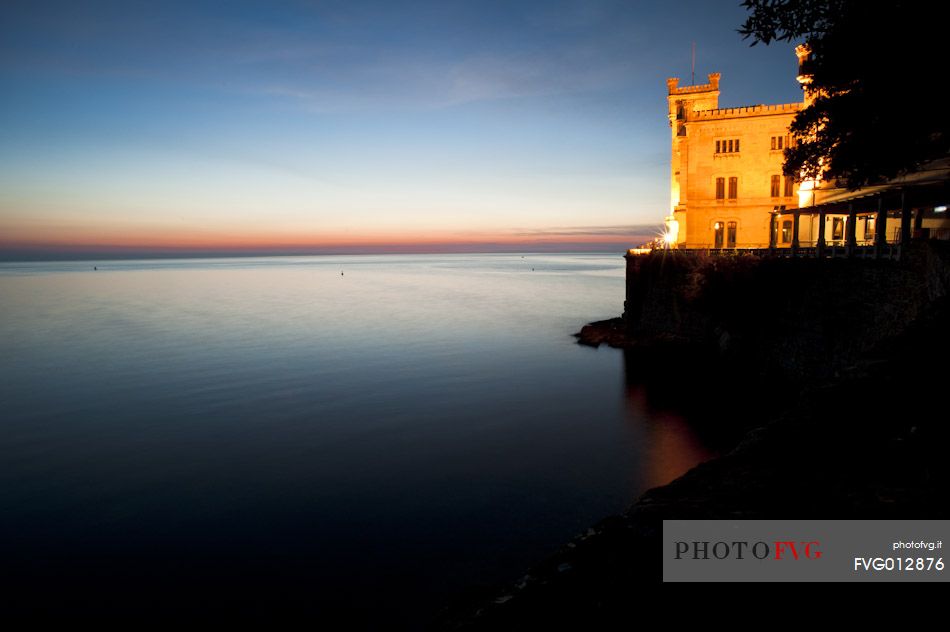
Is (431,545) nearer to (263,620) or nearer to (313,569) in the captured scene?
(313,569)

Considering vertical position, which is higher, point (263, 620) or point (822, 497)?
point (822, 497)

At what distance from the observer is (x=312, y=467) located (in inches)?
868

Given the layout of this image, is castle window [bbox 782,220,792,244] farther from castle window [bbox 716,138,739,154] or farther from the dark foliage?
the dark foliage

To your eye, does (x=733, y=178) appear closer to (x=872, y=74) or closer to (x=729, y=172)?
(x=729, y=172)

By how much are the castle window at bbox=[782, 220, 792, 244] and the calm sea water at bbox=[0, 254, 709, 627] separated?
64.5 feet

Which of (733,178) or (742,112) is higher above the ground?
(742,112)

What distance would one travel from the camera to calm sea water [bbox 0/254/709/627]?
48.5 feet

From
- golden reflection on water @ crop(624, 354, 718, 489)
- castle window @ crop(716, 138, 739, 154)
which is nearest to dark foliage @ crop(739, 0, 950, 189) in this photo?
golden reflection on water @ crop(624, 354, 718, 489)

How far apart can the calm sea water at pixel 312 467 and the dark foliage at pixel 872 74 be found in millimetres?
13411

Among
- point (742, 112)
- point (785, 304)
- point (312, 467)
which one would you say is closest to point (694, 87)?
point (742, 112)

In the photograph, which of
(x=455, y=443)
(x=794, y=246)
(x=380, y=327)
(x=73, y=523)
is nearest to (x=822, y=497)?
(x=455, y=443)

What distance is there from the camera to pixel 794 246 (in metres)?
30.6

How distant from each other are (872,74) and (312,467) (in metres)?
24.5

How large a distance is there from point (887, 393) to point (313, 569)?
15.5m
